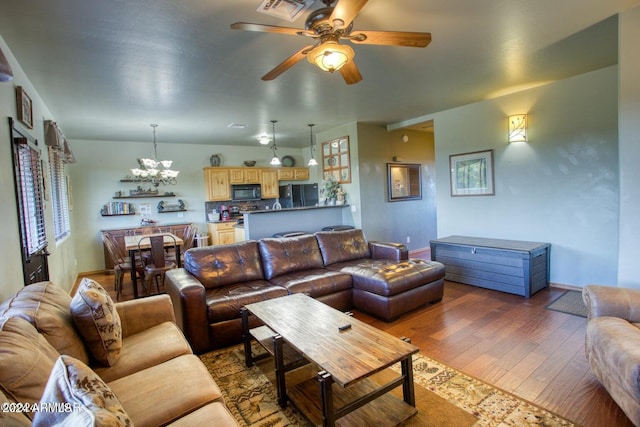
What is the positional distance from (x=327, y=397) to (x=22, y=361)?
1.26 meters

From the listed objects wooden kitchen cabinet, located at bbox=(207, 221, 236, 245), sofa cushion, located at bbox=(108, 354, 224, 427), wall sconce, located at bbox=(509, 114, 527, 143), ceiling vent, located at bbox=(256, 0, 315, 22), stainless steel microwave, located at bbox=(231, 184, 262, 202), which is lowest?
sofa cushion, located at bbox=(108, 354, 224, 427)

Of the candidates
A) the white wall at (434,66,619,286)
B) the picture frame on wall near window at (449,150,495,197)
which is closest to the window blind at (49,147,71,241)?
the picture frame on wall near window at (449,150,495,197)

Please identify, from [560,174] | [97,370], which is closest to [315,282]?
[97,370]

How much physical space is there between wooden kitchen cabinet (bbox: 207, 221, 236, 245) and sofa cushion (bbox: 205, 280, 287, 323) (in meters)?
3.87

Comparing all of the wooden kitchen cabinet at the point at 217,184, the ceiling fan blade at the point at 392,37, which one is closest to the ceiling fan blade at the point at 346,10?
the ceiling fan blade at the point at 392,37

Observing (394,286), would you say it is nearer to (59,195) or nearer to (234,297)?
(234,297)

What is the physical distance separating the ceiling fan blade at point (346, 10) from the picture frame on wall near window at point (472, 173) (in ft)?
12.2

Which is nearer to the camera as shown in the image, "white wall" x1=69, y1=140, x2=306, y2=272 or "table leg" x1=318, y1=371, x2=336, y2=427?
"table leg" x1=318, y1=371, x2=336, y2=427

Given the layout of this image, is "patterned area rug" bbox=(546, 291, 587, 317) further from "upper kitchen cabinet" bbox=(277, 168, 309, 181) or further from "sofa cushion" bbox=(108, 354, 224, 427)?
"upper kitchen cabinet" bbox=(277, 168, 309, 181)

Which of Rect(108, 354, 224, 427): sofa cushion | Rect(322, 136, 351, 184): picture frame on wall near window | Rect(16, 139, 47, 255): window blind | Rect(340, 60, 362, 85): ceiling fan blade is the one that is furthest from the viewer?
Rect(322, 136, 351, 184): picture frame on wall near window

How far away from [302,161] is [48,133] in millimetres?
5783

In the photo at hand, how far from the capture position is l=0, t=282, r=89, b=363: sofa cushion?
152cm

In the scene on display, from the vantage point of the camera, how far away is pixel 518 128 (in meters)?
4.29

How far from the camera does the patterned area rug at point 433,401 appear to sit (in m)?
1.82
